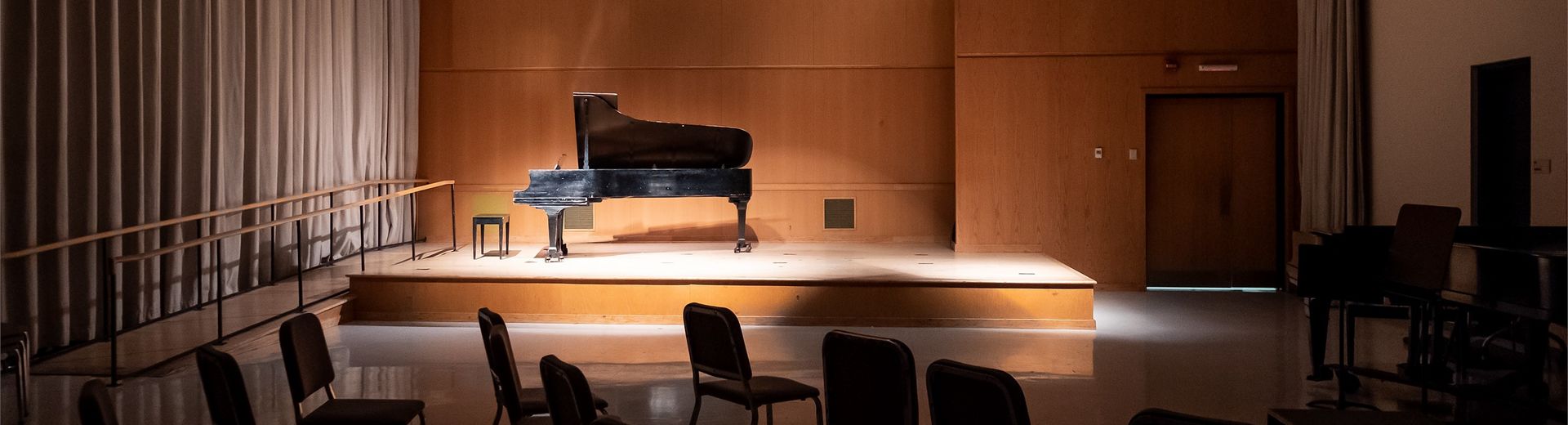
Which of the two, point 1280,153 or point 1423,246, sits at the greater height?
point 1280,153

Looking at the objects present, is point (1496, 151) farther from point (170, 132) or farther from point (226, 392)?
point (170, 132)

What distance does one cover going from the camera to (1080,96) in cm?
893

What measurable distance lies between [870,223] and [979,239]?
1357mm

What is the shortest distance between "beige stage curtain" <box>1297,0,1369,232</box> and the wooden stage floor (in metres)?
2.07

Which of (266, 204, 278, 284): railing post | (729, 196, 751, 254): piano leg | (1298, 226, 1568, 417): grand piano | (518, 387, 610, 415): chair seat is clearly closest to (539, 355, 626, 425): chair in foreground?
(518, 387, 610, 415): chair seat

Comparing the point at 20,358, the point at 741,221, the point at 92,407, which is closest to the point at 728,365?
the point at 92,407

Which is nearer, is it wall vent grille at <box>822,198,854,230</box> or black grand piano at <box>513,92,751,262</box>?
black grand piano at <box>513,92,751,262</box>

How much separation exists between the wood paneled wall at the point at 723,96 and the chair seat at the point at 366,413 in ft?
22.2

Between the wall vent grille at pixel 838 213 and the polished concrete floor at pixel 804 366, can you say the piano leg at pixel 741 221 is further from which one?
the polished concrete floor at pixel 804 366

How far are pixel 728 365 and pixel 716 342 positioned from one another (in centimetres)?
9

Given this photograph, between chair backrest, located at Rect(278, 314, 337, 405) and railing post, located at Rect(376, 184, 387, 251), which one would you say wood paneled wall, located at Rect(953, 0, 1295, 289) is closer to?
railing post, located at Rect(376, 184, 387, 251)

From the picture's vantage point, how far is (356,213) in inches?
373

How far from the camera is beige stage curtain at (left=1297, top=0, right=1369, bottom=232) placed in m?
7.73

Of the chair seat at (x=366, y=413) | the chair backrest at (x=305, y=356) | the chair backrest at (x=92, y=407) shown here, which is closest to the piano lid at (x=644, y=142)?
the chair backrest at (x=305, y=356)
